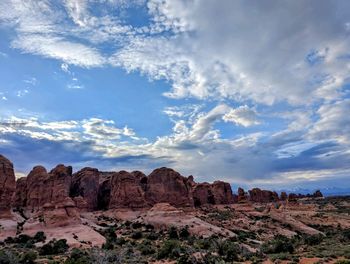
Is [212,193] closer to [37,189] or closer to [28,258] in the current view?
[37,189]

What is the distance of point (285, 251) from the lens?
37.9 metres

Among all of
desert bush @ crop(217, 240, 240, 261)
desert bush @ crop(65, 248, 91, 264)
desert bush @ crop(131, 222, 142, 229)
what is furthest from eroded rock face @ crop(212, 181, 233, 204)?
desert bush @ crop(65, 248, 91, 264)

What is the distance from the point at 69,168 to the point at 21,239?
3691 cm

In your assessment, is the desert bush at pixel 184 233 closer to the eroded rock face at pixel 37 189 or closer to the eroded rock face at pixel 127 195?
the eroded rock face at pixel 127 195

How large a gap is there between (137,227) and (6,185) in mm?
21563

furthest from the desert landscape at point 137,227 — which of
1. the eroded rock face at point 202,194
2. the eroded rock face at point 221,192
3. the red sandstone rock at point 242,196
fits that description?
the eroded rock face at point 221,192

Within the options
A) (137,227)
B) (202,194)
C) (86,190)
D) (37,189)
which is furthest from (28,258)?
(202,194)

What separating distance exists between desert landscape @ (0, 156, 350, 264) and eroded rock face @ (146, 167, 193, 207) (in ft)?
0.71

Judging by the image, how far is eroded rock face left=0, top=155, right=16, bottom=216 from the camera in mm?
54188

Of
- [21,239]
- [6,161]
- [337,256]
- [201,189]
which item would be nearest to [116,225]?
[21,239]

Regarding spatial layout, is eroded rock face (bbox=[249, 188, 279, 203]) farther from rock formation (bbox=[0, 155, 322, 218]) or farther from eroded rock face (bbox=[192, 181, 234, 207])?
rock formation (bbox=[0, 155, 322, 218])

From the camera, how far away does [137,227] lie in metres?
56.5

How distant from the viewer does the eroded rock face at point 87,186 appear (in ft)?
259

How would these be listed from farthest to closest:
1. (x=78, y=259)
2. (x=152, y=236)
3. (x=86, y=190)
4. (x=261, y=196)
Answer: (x=261, y=196) < (x=86, y=190) < (x=152, y=236) < (x=78, y=259)
